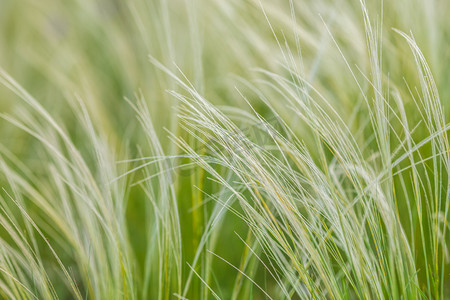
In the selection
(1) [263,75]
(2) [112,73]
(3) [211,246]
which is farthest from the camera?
(2) [112,73]

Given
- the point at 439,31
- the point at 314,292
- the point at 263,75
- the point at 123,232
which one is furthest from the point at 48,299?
the point at 439,31

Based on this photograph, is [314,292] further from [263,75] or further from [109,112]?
[109,112]

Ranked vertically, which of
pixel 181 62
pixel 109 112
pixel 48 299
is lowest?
pixel 48 299

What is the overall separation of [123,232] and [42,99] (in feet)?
2.04

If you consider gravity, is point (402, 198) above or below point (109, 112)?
below

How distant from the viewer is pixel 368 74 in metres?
0.90

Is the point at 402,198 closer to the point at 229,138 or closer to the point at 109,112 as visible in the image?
the point at 229,138

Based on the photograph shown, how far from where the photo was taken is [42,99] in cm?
129

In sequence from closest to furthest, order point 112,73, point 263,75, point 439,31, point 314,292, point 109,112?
point 314,292 → point 439,31 → point 263,75 → point 109,112 → point 112,73

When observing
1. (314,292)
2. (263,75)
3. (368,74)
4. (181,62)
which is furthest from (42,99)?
(314,292)

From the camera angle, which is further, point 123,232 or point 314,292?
point 123,232

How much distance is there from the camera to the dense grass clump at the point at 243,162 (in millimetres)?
681

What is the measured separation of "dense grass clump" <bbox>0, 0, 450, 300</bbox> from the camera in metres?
0.68

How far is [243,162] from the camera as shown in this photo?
69 centimetres
